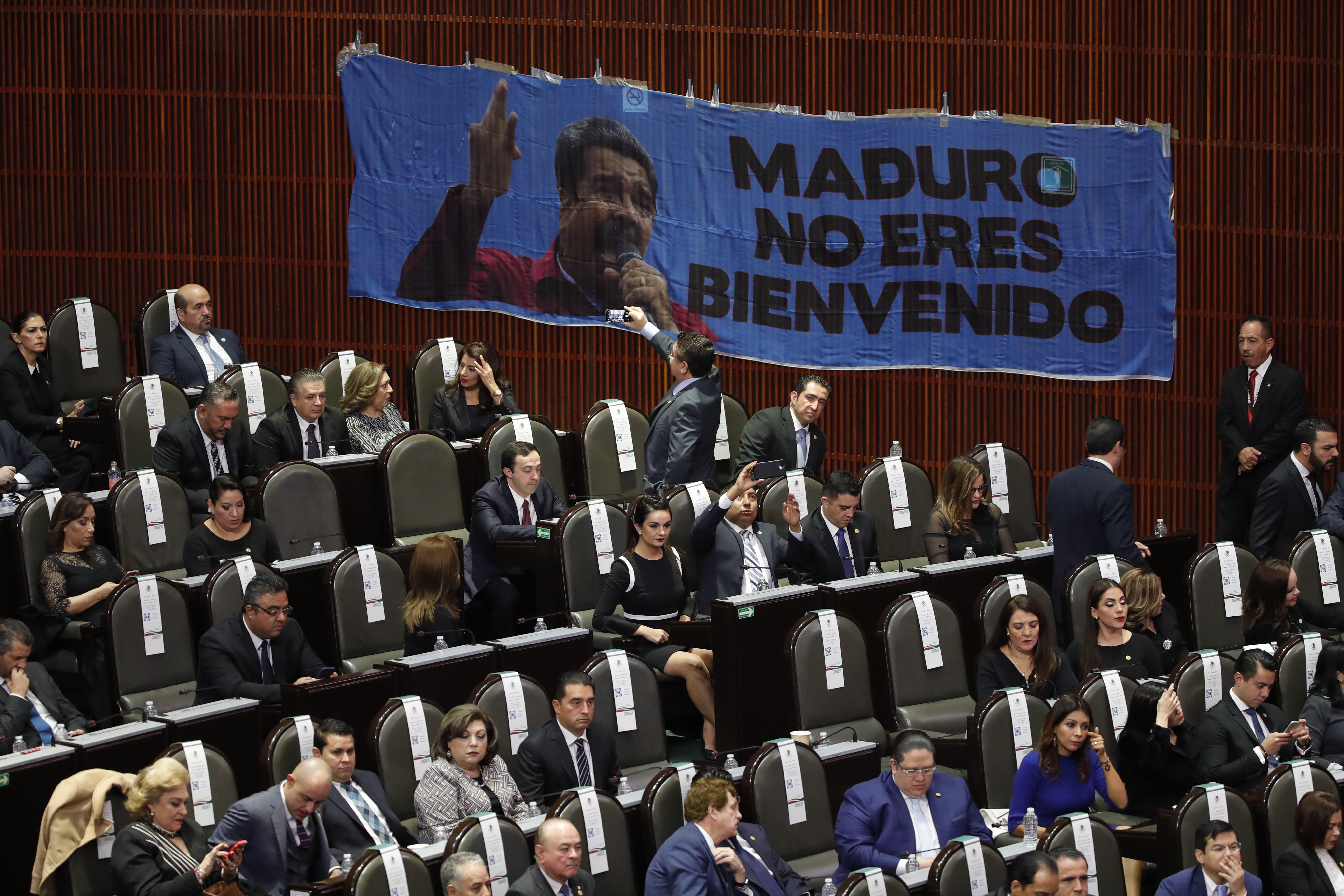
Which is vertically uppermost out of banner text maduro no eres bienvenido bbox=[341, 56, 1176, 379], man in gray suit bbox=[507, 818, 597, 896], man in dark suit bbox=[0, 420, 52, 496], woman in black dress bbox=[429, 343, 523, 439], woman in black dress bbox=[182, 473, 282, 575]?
banner text maduro no eres bienvenido bbox=[341, 56, 1176, 379]

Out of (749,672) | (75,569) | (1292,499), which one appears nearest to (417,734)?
(749,672)

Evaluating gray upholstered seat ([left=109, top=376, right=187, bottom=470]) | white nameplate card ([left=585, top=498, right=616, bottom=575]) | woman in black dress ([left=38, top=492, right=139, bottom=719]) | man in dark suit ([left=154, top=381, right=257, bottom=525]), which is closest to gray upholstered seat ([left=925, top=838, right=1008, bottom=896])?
white nameplate card ([left=585, top=498, right=616, bottom=575])

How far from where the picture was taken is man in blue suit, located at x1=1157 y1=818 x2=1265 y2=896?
5.04 m

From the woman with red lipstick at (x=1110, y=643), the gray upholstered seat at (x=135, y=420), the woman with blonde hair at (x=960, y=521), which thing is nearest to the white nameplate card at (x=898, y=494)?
the woman with blonde hair at (x=960, y=521)

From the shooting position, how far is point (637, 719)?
575 cm

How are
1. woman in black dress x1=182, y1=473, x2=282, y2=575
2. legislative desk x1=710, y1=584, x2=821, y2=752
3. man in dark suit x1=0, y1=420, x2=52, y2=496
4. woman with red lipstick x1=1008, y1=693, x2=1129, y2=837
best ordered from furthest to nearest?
man in dark suit x1=0, y1=420, x2=52, y2=496, woman in black dress x1=182, y1=473, x2=282, y2=575, legislative desk x1=710, y1=584, x2=821, y2=752, woman with red lipstick x1=1008, y1=693, x2=1129, y2=837

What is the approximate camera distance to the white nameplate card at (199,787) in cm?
496

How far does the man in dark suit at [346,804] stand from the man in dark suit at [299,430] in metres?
2.49

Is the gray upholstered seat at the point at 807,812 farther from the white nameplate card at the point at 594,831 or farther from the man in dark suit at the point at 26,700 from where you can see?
the man in dark suit at the point at 26,700

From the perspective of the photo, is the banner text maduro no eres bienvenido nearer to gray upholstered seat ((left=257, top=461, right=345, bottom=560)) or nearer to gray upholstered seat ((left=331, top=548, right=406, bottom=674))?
gray upholstered seat ((left=257, top=461, right=345, bottom=560))

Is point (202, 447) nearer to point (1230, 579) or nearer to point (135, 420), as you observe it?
point (135, 420)

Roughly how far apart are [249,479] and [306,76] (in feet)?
10.3

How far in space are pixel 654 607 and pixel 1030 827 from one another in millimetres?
1662

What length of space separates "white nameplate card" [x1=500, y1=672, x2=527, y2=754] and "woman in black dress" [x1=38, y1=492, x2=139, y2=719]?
1627 millimetres
